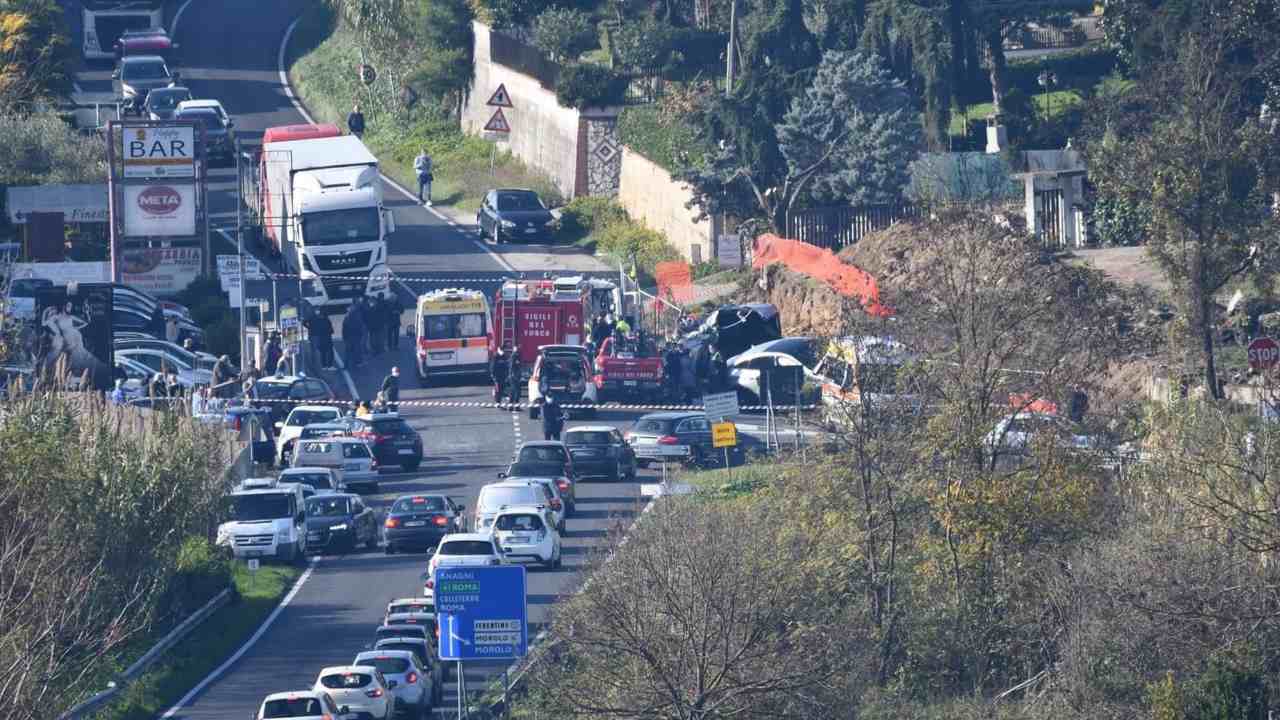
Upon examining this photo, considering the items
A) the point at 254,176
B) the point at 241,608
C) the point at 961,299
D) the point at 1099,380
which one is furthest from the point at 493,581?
the point at 254,176

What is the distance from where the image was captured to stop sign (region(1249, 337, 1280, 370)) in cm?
3588

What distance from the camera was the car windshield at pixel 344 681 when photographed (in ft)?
97.8

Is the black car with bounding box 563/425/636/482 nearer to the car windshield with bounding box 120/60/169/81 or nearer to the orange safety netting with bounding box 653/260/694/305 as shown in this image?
the orange safety netting with bounding box 653/260/694/305

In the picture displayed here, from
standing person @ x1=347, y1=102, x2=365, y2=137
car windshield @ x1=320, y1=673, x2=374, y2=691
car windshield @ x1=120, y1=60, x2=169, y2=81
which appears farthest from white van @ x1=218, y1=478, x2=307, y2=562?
car windshield @ x1=120, y1=60, x2=169, y2=81

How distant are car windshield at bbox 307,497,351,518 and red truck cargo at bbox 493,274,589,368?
38.0 feet

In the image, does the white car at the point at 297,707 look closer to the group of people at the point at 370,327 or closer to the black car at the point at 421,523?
the black car at the point at 421,523

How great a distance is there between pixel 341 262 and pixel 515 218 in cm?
990

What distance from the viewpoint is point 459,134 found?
78.8 meters

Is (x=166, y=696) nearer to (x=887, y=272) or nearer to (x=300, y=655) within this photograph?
(x=300, y=655)

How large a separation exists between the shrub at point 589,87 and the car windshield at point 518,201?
407cm

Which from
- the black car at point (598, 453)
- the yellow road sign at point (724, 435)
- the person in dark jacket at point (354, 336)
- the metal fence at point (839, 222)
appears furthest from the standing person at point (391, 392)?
the metal fence at point (839, 222)

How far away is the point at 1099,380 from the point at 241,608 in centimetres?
1461

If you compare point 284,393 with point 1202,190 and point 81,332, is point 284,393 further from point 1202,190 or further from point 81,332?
point 1202,190

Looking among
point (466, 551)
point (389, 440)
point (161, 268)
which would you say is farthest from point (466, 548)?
point (161, 268)
